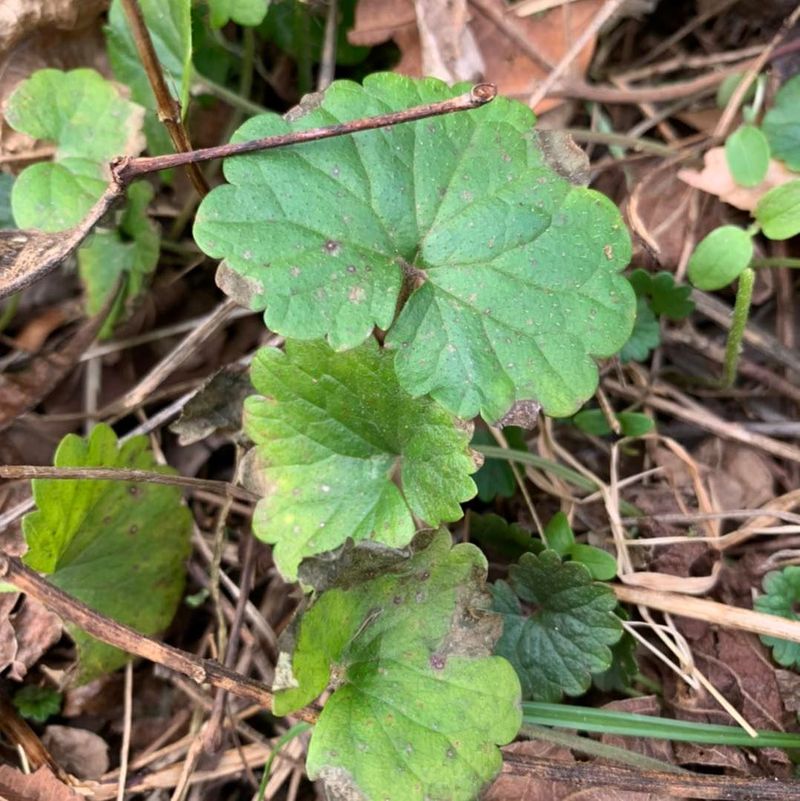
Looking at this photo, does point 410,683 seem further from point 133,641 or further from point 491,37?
point 491,37

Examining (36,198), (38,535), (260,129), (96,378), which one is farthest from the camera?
(96,378)

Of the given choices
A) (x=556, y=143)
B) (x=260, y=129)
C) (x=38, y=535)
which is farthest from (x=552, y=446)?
(x=38, y=535)

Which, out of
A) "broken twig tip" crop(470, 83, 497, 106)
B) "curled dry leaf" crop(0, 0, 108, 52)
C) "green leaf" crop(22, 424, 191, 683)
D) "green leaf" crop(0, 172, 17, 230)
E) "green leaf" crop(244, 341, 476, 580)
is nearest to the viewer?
"broken twig tip" crop(470, 83, 497, 106)

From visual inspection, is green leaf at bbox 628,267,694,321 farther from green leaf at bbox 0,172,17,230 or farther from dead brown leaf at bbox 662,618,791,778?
green leaf at bbox 0,172,17,230

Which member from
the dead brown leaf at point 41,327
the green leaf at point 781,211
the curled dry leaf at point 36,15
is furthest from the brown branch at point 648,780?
the curled dry leaf at point 36,15

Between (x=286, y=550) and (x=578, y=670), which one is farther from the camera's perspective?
(x=578, y=670)

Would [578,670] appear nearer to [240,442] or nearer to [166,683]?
[240,442]

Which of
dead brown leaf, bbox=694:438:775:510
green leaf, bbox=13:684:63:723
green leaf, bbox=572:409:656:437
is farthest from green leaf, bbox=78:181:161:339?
dead brown leaf, bbox=694:438:775:510
